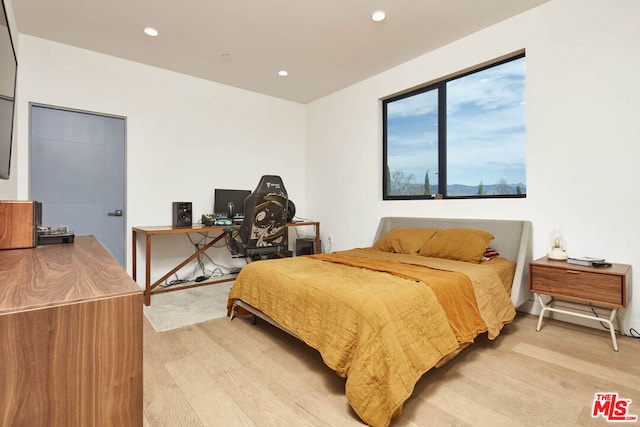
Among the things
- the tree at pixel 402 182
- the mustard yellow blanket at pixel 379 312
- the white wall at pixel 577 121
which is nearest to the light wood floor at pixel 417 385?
the mustard yellow blanket at pixel 379 312

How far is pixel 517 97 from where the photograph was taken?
298 cm

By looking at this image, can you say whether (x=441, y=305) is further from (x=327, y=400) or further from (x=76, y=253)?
(x=76, y=253)

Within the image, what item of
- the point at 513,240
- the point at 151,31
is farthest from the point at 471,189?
the point at 151,31

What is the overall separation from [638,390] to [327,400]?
5.45ft

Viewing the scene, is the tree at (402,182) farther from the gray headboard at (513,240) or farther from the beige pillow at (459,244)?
the beige pillow at (459,244)

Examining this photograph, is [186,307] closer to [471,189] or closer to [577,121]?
[471,189]

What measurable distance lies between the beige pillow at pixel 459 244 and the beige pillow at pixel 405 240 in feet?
0.28

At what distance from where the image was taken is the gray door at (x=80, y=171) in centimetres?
314

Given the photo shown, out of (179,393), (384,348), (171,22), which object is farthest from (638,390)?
(171,22)

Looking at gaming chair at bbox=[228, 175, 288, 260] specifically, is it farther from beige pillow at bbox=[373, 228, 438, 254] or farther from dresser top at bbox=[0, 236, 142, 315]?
dresser top at bbox=[0, 236, 142, 315]

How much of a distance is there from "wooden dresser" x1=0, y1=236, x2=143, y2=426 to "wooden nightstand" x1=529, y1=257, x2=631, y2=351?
8.66ft

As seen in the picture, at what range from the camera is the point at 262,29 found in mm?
2996

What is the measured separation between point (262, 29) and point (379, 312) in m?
2.84

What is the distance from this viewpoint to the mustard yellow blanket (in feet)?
4.70
